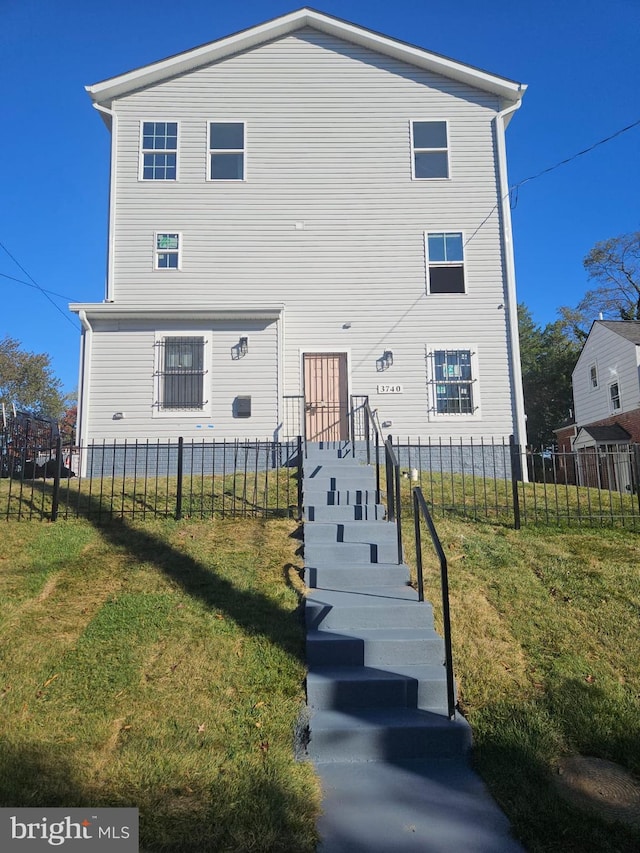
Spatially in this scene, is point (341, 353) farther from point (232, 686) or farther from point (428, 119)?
point (232, 686)

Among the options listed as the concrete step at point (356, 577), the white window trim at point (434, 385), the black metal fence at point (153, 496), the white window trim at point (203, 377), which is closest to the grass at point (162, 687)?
the concrete step at point (356, 577)

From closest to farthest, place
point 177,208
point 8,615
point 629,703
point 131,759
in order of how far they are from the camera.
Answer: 1. point 131,759
2. point 629,703
3. point 8,615
4. point 177,208

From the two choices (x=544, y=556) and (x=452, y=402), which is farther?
(x=452, y=402)

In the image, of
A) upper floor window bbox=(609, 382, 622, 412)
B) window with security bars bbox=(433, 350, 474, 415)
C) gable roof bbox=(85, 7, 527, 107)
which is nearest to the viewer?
window with security bars bbox=(433, 350, 474, 415)

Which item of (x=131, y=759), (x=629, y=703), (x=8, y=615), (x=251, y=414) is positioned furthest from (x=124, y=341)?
(x=629, y=703)

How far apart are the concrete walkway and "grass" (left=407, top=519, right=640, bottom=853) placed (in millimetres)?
242

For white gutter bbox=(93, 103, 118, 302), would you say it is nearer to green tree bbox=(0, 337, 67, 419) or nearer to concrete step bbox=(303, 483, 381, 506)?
concrete step bbox=(303, 483, 381, 506)

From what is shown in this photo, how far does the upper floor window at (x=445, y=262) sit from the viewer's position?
46.2 feet

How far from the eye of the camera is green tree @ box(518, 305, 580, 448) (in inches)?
1586

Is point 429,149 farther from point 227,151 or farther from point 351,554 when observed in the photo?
point 351,554

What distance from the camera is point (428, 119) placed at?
14719 millimetres

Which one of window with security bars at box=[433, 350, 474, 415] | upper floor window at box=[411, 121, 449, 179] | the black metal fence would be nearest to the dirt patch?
the black metal fence

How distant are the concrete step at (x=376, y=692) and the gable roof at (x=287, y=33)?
571 inches

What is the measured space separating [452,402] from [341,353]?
9.00 feet
